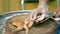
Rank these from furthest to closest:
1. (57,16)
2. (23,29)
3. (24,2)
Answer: (24,2) < (57,16) < (23,29)

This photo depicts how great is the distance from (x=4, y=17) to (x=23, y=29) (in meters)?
0.17

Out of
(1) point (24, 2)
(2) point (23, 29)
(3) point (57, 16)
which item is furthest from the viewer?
(1) point (24, 2)

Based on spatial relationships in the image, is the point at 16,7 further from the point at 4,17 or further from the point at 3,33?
the point at 3,33

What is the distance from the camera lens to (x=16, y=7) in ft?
4.13

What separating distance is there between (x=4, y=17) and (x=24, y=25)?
0.16 meters

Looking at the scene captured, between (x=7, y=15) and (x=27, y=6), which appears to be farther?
(x=27, y=6)

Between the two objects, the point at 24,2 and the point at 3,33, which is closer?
the point at 3,33

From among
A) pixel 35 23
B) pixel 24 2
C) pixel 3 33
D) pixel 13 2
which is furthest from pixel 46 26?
pixel 13 2

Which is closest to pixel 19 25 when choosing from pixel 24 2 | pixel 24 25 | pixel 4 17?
pixel 24 25

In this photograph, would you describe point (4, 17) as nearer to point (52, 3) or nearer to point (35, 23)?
point (35, 23)

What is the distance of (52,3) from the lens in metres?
1.18

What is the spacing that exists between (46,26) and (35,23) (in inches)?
1.3

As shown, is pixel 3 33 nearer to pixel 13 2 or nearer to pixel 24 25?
pixel 24 25

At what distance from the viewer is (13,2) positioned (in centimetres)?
127
